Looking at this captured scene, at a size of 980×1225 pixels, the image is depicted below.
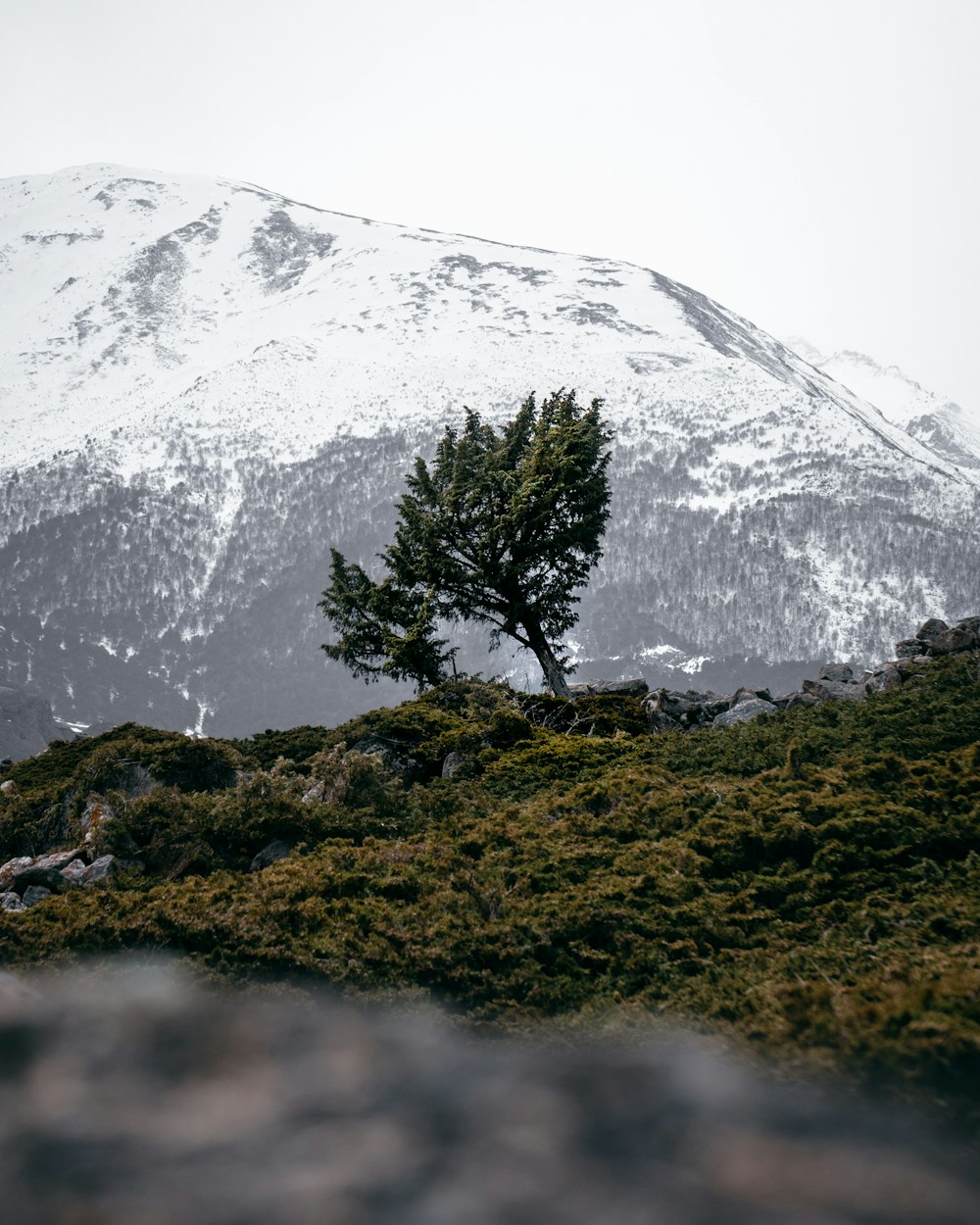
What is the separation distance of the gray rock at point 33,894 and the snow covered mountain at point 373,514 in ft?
316

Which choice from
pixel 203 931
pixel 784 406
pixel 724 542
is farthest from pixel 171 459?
pixel 203 931

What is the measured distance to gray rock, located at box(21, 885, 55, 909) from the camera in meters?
10.3

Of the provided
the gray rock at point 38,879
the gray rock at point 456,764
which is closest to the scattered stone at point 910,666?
the gray rock at point 456,764

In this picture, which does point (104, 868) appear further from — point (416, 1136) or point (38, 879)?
point (416, 1136)

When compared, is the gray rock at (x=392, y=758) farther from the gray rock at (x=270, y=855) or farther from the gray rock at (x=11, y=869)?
the gray rock at (x=11, y=869)

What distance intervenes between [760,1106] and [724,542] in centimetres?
11864

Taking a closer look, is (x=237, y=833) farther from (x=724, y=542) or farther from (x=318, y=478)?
(x=318, y=478)

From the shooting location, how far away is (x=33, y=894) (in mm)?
10477

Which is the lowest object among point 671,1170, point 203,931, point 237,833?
point 237,833

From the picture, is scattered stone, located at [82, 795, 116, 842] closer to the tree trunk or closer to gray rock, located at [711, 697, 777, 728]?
gray rock, located at [711, 697, 777, 728]

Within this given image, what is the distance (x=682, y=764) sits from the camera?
13477mm

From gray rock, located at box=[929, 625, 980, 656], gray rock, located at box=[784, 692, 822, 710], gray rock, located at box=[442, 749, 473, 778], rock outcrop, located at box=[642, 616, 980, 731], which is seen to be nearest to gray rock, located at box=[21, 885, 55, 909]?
gray rock, located at box=[442, 749, 473, 778]

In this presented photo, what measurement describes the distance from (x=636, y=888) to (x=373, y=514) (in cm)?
12121

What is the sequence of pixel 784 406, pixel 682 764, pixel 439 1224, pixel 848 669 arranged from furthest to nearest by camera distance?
pixel 784 406 < pixel 848 669 < pixel 682 764 < pixel 439 1224
